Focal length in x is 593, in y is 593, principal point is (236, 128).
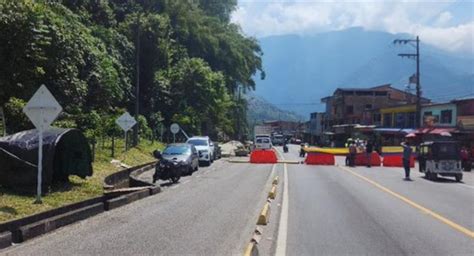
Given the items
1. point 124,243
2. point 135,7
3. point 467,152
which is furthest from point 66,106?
point 135,7

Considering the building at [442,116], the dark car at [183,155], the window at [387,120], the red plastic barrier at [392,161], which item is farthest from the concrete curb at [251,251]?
the window at [387,120]

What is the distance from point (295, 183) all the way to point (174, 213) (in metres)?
10.0

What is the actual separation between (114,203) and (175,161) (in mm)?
9186

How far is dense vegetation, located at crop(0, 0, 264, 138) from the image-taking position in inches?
974

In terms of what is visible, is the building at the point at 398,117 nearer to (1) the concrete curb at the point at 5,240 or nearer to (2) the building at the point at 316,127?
(2) the building at the point at 316,127

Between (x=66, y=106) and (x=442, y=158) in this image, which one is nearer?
(x=442, y=158)

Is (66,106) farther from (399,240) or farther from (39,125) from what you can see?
(399,240)

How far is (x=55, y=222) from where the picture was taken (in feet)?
38.2

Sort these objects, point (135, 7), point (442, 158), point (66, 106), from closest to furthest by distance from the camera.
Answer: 1. point (442, 158)
2. point (66, 106)
3. point (135, 7)

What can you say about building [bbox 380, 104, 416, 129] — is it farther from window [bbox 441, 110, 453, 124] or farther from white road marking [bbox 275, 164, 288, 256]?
white road marking [bbox 275, 164, 288, 256]

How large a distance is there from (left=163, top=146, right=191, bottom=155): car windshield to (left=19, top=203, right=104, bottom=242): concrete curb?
1244cm

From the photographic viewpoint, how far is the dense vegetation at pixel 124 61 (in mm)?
24734

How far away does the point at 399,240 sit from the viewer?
10.3 m

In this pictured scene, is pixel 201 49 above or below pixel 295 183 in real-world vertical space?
above
